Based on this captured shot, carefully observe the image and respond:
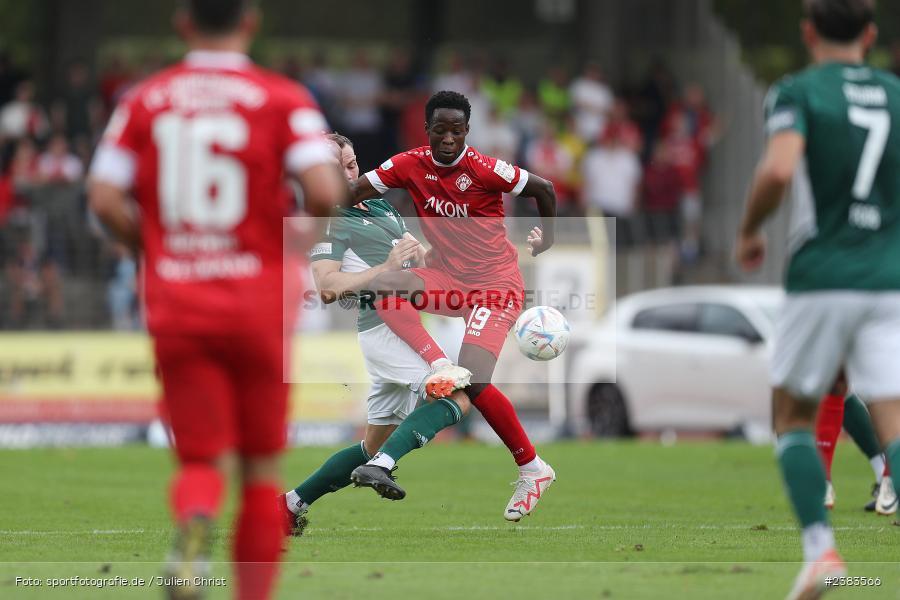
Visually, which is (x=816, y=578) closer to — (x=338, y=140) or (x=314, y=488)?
(x=314, y=488)

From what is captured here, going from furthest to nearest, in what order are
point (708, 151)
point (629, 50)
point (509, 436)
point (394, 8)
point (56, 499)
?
point (394, 8) → point (629, 50) → point (708, 151) → point (56, 499) → point (509, 436)

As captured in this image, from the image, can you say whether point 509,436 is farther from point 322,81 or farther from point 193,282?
point 322,81

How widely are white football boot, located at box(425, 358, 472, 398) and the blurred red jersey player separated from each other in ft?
13.2

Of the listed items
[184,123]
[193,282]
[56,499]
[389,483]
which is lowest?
[56,499]

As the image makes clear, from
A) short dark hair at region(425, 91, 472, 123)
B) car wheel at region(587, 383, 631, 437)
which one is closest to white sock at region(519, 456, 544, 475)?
short dark hair at region(425, 91, 472, 123)

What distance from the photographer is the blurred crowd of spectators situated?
23312 mm

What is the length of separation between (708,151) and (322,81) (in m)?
6.55

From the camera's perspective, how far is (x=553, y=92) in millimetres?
26516

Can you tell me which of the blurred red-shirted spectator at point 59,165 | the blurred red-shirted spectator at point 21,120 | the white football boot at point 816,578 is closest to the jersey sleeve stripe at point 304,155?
the white football boot at point 816,578

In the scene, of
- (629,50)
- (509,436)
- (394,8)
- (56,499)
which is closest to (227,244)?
(509,436)

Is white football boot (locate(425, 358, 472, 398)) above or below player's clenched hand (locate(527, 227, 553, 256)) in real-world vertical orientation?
below

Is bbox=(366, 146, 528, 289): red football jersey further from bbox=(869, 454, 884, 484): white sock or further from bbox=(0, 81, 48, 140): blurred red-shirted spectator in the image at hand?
bbox=(0, 81, 48, 140): blurred red-shirted spectator

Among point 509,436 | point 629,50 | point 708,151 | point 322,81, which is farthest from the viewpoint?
point 629,50

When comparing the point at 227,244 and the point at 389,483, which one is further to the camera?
the point at 389,483
